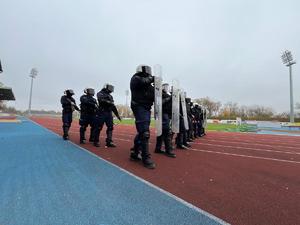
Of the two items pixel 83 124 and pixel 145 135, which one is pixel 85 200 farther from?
pixel 83 124

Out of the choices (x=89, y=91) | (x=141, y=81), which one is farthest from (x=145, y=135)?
A: (x=89, y=91)

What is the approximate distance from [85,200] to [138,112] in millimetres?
2505

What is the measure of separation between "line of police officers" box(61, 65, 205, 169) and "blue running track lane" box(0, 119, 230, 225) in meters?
1.10

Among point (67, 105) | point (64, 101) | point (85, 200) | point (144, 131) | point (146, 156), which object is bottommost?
point (85, 200)

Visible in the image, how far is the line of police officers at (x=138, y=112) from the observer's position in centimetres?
479

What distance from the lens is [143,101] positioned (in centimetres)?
493

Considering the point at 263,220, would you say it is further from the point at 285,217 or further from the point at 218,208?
the point at 218,208

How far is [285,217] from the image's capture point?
2377mm

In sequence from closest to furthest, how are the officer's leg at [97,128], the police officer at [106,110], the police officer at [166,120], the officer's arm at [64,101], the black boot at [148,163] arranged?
the black boot at [148,163], the police officer at [166,120], the police officer at [106,110], the officer's leg at [97,128], the officer's arm at [64,101]

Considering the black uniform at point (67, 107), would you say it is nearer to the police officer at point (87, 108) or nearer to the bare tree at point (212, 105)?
the police officer at point (87, 108)

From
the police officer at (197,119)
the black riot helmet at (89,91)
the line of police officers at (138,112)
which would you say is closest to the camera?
the line of police officers at (138,112)

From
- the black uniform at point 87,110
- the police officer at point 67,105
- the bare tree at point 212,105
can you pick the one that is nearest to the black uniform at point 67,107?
the police officer at point 67,105

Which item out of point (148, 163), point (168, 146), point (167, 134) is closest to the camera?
point (148, 163)

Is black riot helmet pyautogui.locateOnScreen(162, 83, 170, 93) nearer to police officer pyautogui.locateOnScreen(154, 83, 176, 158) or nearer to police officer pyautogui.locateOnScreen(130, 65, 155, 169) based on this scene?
police officer pyautogui.locateOnScreen(154, 83, 176, 158)
